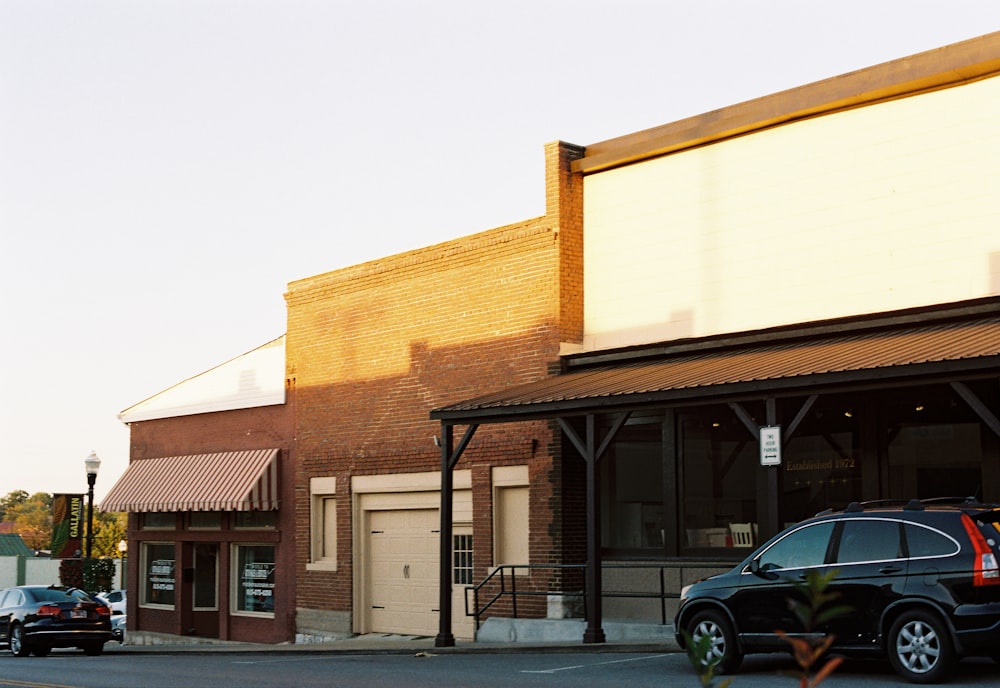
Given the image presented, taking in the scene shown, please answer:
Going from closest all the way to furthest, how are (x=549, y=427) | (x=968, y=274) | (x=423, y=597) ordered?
(x=968, y=274)
(x=549, y=427)
(x=423, y=597)

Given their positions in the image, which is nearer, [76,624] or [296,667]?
[296,667]

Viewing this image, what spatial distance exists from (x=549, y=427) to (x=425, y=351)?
393 centimetres

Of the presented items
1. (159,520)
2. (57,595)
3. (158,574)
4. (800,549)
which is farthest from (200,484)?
(800,549)

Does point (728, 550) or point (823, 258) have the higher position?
point (823, 258)

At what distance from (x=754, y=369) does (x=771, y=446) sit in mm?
1536

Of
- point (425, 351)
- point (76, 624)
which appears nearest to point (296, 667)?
point (425, 351)

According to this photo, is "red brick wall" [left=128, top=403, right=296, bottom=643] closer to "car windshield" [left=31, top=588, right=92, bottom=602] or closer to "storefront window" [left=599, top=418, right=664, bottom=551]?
"car windshield" [left=31, top=588, right=92, bottom=602]

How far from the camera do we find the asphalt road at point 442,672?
44.0 ft

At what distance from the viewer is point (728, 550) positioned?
1980cm

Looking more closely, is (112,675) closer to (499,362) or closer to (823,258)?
(499,362)

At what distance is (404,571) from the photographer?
25.9 meters

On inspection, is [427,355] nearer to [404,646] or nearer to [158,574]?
[404,646]

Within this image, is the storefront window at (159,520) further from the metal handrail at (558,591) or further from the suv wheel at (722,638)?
the suv wheel at (722,638)

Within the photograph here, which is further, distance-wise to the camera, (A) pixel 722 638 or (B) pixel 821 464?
(B) pixel 821 464
